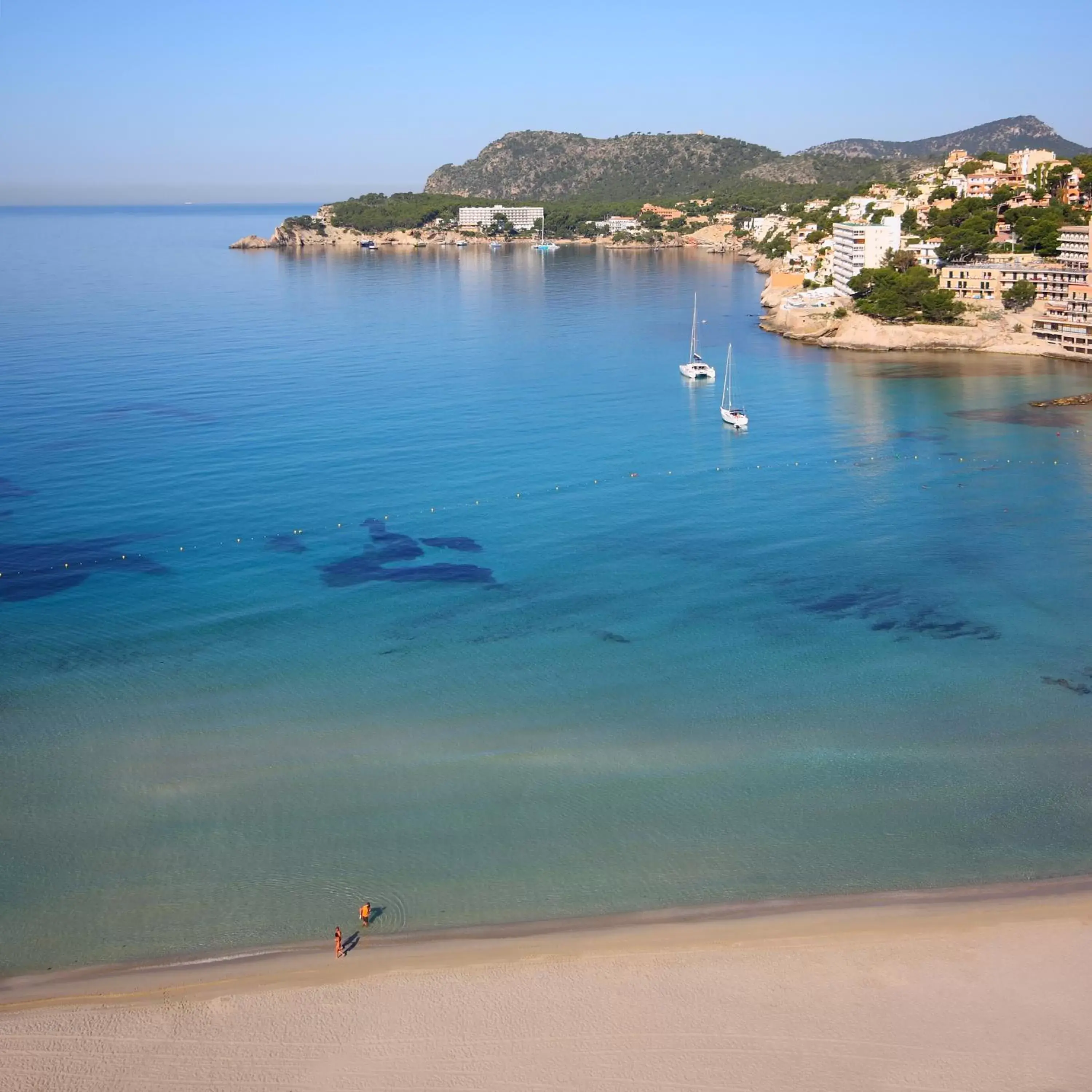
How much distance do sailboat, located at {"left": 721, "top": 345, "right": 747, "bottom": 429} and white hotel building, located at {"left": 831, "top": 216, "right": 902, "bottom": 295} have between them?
27501mm

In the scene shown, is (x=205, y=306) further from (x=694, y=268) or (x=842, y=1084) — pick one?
(x=842, y=1084)

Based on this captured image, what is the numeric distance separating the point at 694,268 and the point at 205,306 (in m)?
60.2

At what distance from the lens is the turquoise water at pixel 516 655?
17.5m

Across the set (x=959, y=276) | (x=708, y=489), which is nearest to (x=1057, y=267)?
(x=959, y=276)

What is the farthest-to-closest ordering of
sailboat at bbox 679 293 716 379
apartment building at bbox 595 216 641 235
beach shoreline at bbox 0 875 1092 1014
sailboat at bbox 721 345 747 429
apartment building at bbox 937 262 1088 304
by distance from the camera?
apartment building at bbox 595 216 641 235 → apartment building at bbox 937 262 1088 304 → sailboat at bbox 679 293 716 379 → sailboat at bbox 721 345 747 429 → beach shoreline at bbox 0 875 1092 1014

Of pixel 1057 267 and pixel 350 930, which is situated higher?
pixel 1057 267

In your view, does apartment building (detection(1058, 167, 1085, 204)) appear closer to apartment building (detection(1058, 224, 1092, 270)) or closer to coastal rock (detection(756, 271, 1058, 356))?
apartment building (detection(1058, 224, 1092, 270))

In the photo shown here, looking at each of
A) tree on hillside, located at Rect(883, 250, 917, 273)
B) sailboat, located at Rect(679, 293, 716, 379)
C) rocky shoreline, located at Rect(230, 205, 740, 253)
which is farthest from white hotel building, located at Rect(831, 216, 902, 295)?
rocky shoreline, located at Rect(230, 205, 740, 253)

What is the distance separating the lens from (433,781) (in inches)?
774

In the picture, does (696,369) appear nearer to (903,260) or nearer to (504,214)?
(903,260)

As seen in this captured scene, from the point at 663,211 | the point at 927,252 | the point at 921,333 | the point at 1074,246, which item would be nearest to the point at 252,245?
the point at 663,211

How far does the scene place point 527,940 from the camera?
15.8 meters

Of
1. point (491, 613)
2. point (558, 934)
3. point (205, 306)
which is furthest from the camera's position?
point (205, 306)

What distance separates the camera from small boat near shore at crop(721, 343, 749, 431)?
46031 millimetres
